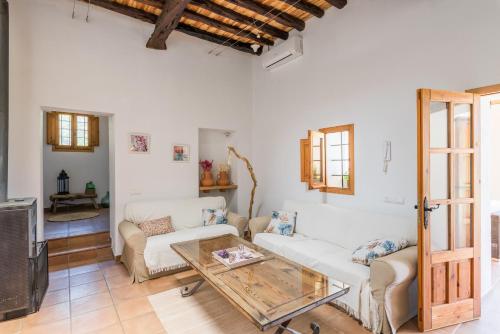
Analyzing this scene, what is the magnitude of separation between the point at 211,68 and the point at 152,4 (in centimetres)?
147

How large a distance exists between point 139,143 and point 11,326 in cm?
246

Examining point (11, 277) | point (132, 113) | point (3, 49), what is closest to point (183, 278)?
point (11, 277)

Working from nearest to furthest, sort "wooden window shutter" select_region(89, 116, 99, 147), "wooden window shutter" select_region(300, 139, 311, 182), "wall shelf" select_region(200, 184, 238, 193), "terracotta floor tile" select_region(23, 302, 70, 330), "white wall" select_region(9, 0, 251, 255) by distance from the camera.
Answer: "terracotta floor tile" select_region(23, 302, 70, 330)
"white wall" select_region(9, 0, 251, 255)
"wooden window shutter" select_region(300, 139, 311, 182)
"wall shelf" select_region(200, 184, 238, 193)
"wooden window shutter" select_region(89, 116, 99, 147)

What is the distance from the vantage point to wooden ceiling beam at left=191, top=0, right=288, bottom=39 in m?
3.47

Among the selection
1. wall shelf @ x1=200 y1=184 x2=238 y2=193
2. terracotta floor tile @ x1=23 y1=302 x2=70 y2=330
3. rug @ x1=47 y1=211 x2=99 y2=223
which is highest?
wall shelf @ x1=200 y1=184 x2=238 y2=193

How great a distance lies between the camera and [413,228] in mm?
2596

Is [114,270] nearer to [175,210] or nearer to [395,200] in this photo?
[175,210]

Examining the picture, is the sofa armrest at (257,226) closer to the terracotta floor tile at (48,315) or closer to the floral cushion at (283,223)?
the floral cushion at (283,223)

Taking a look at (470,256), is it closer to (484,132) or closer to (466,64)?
(484,132)

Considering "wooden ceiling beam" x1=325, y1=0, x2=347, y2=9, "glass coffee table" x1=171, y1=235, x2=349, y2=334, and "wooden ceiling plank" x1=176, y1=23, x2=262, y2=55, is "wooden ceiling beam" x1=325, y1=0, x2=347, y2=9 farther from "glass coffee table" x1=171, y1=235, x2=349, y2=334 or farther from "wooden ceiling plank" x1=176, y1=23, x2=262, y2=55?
"glass coffee table" x1=171, y1=235, x2=349, y2=334

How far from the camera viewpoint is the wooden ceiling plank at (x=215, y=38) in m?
4.10

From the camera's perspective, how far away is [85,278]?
10.6 ft

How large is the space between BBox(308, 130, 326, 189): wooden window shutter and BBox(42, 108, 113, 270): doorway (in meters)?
3.57

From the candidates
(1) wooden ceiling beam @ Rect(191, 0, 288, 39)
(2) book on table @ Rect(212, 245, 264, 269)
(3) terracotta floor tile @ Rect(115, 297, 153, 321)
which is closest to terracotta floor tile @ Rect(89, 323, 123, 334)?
(3) terracotta floor tile @ Rect(115, 297, 153, 321)
